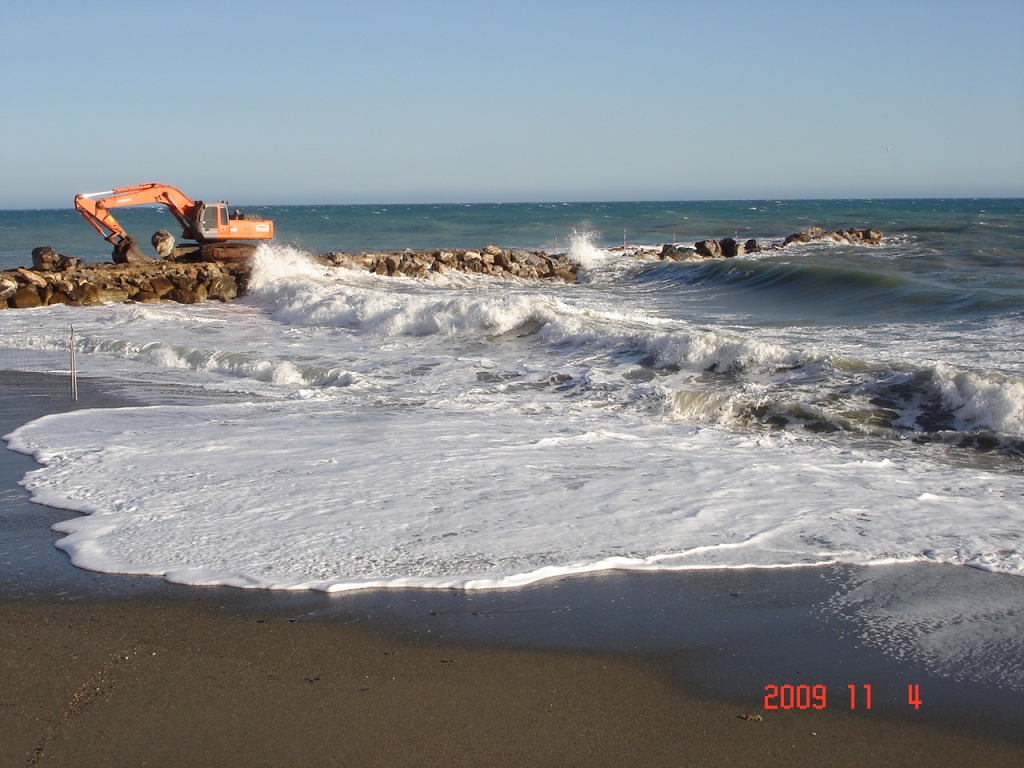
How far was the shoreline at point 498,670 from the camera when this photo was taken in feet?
12.1

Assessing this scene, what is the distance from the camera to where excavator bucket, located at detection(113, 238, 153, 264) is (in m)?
24.4

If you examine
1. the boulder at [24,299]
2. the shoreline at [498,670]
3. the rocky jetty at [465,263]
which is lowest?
the shoreline at [498,670]

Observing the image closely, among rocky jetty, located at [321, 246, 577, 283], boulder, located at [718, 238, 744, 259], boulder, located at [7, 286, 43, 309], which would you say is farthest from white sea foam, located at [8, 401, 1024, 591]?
boulder, located at [718, 238, 744, 259]

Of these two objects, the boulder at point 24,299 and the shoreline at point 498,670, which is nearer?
the shoreline at point 498,670

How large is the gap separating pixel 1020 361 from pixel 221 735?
11.0 meters

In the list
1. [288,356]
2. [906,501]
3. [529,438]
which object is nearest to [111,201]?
[288,356]

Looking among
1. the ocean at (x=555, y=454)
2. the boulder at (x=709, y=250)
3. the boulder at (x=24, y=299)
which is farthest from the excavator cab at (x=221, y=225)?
the boulder at (x=709, y=250)

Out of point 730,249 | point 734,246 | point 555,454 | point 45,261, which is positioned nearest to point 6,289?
point 45,261

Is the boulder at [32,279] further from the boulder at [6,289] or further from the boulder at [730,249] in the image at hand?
the boulder at [730,249]

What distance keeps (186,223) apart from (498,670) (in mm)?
23127

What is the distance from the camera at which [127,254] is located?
80.1ft

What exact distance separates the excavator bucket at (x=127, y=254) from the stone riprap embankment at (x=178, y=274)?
0.36 metres

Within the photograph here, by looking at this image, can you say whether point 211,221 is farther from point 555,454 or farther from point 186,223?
point 555,454

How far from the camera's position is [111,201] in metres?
23.8
